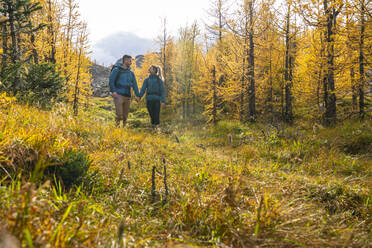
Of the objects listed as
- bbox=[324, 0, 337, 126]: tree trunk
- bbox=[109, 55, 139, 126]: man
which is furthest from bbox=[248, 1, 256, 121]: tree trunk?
bbox=[109, 55, 139, 126]: man

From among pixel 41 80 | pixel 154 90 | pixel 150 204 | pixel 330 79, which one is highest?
pixel 330 79

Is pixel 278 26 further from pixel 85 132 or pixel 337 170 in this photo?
pixel 85 132

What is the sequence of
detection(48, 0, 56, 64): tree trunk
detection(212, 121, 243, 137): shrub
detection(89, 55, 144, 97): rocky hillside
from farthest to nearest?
1. detection(89, 55, 144, 97): rocky hillside
2. detection(48, 0, 56, 64): tree trunk
3. detection(212, 121, 243, 137): shrub

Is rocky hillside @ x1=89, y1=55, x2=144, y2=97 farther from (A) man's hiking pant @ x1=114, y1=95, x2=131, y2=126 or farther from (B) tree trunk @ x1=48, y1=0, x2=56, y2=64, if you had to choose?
(A) man's hiking pant @ x1=114, y1=95, x2=131, y2=126

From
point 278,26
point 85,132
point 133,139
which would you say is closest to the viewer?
point 85,132

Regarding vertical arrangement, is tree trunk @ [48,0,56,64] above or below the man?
above

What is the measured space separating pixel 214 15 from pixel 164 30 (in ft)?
24.3

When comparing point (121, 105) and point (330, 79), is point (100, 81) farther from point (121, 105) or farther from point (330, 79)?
point (330, 79)

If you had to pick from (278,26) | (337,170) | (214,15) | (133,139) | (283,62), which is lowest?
(337,170)

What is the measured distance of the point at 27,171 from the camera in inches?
71.5

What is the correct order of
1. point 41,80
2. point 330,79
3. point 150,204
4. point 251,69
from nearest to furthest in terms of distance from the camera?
point 150,204
point 41,80
point 330,79
point 251,69

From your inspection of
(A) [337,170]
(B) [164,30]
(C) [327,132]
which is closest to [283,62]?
(C) [327,132]

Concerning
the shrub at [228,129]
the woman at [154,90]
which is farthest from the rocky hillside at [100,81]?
the shrub at [228,129]

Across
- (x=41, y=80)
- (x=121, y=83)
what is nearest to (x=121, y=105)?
(x=121, y=83)
